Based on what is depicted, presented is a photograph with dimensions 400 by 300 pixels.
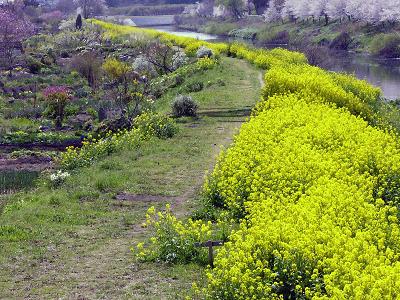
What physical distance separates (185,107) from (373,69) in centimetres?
3050

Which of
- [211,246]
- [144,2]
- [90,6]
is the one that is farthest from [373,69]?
[144,2]

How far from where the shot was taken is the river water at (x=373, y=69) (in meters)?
38.8

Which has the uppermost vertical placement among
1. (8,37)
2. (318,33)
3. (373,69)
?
(8,37)

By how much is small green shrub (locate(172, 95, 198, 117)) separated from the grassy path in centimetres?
227

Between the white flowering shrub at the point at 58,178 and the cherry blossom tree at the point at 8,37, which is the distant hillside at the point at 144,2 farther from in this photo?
the white flowering shrub at the point at 58,178

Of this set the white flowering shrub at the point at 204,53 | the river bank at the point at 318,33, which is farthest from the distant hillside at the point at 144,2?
the white flowering shrub at the point at 204,53

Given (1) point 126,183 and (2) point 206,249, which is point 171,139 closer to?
(1) point 126,183

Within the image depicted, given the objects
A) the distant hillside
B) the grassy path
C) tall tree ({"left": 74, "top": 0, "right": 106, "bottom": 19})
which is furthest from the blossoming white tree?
the distant hillside

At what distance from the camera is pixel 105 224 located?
11125 mm

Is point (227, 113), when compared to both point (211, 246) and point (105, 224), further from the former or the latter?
point (211, 246)

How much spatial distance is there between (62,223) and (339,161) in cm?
514

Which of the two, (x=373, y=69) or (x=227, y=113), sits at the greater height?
(x=227, y=113)

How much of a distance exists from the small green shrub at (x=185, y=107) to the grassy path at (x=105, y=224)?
7.46 feet

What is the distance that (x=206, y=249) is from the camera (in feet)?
30.7
